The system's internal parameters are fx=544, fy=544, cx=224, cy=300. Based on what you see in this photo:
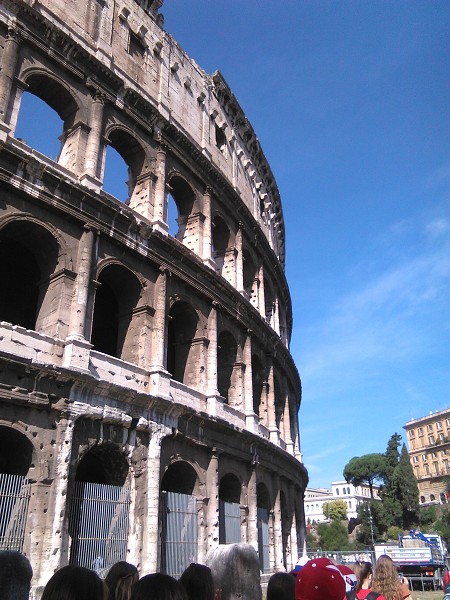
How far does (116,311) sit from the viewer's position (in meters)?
13.5

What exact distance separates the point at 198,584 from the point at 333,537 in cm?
6699

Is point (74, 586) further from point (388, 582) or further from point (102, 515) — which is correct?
point (102, 515)

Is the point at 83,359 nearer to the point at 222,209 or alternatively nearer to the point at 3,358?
the point at 3,358

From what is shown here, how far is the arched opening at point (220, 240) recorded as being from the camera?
1722cm

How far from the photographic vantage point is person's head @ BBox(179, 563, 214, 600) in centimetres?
272

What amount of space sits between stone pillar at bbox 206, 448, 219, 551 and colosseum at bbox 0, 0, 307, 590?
40mm

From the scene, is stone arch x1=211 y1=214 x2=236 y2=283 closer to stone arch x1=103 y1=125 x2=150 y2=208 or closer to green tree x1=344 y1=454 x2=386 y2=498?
stone arch x1=103 y1=125 x2=150 y2=208

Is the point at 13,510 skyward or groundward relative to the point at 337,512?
groundward

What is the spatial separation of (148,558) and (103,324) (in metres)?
5.51

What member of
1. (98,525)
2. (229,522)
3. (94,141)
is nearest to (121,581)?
(98,525)

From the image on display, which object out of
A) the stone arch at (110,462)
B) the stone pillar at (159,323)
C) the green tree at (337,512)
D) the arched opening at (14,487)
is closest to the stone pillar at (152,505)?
the stone arch at (110,462)

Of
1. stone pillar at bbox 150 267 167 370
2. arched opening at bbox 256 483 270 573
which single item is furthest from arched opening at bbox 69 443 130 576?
arched opening at bbox 256 483 270 573

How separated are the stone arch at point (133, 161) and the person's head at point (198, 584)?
37.7 feet

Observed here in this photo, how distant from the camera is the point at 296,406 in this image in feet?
75.7
